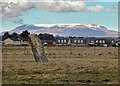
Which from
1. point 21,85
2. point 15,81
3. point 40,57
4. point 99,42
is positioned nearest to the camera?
point 21,85

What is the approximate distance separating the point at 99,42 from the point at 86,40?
7.79 metres

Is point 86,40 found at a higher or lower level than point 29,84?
lower

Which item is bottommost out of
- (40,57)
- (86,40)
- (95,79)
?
(86,40)

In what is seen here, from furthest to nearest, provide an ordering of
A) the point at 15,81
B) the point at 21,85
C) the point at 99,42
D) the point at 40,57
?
1. the point at 99,42
2. the point at 40,57
3. the point at 15,81
4. the point at 21,85

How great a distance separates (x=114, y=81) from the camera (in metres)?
15.6

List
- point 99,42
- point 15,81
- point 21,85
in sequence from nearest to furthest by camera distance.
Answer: point 21,85, point 15,81, point 99,42

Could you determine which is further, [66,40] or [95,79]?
[66,40]

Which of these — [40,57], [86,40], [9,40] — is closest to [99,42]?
[86,40]

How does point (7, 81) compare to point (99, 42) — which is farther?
point (99, 42)

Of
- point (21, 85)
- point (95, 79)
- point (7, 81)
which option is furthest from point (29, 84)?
point (95, 79)

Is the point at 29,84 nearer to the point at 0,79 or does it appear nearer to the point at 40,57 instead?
the point at 0,79

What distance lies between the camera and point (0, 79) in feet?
53.1

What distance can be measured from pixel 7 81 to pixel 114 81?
14.6ft

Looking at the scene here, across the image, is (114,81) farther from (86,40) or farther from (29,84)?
(86,40)
